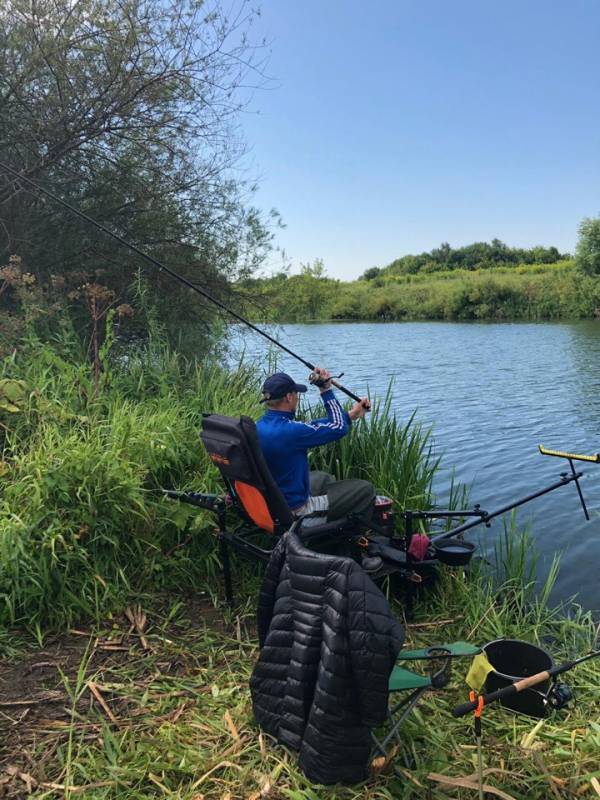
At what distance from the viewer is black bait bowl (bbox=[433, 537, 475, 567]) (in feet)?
11.1

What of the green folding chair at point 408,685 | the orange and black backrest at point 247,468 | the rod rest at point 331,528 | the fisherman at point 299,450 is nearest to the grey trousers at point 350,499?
the fisherman at point 299,450

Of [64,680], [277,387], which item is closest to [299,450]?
[277,387]

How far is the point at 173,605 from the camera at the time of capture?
3.29 metres

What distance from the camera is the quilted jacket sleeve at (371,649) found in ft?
6.45

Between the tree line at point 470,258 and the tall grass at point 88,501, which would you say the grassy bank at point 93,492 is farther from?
the tree line at point 470,258

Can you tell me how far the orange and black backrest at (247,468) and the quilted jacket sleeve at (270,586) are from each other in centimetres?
64

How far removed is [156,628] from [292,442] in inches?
44.6

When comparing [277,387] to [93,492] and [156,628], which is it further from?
[156,628]

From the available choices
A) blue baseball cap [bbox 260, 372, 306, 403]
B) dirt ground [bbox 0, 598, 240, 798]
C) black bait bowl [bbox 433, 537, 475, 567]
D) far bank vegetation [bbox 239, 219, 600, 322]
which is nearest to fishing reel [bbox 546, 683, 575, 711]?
black bait bowl [bbox 433, 537, 475, 567]

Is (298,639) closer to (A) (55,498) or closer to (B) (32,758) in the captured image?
(B) (32,758)

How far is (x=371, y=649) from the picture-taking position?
77.6 inches

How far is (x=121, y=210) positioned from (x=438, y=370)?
12.5 m

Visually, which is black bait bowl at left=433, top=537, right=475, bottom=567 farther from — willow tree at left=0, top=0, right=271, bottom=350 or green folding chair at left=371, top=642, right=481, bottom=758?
willow tree at left=0, top=0, right=271, bottom=350

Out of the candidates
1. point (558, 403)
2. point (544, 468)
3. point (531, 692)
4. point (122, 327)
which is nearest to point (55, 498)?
point (531, 692)
